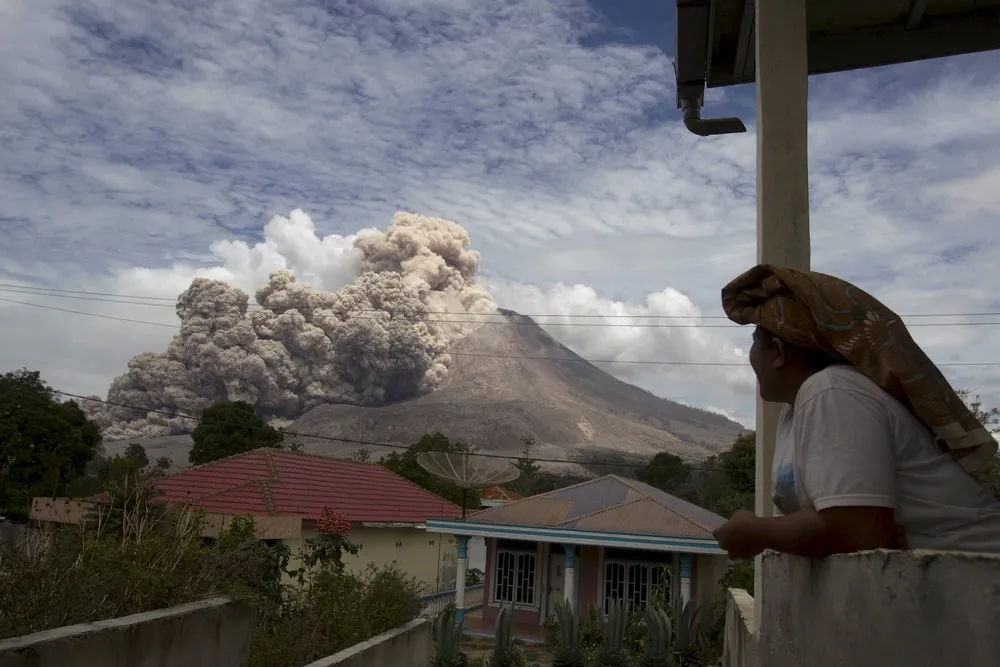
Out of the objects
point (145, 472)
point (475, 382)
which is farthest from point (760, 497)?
point (475, 382)

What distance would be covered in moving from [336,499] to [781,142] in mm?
16754

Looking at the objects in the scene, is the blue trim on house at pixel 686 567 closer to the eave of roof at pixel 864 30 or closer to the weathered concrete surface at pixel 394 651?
the weathered concrete surface at pixel 394 651

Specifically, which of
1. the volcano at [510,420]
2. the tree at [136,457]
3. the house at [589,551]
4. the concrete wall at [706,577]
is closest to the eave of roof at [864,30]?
the tree at [136,457]

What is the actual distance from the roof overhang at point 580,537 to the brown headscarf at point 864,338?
14.4 meters

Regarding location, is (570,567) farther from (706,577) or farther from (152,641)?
(152,641)

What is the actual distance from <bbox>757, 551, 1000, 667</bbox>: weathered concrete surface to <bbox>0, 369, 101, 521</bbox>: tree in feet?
102

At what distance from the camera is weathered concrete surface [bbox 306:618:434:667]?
21.3ft

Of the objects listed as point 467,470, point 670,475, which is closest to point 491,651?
point 467,470

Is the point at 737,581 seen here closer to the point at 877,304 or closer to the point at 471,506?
the point at 877,304

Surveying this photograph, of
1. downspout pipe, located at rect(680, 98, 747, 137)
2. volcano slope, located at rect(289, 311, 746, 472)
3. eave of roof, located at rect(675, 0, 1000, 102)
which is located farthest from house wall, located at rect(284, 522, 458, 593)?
volcano slope, located at rect(289, 311, 746, 472)

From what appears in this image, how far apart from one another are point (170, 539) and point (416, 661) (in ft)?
16.0

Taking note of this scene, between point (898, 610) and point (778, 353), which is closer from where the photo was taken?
point (898, 610)

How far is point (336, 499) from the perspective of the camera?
1888 centimetres

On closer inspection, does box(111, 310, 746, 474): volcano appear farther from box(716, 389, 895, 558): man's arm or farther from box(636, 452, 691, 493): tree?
box(716, 389, 895, 558): man's arm
